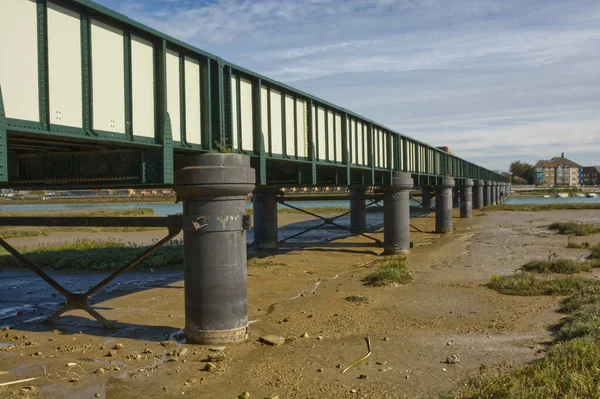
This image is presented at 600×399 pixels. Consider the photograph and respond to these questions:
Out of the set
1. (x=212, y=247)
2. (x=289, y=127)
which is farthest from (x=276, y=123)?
(x=212, y=247)

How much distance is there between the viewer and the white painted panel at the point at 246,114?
46.6 ft

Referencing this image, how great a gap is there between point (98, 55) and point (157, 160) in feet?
7.95

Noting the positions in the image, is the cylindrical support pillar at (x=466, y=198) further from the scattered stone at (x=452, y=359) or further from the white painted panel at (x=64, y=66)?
the white painted panel at (x=64, y=66)

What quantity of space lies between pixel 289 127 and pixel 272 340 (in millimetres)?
8261

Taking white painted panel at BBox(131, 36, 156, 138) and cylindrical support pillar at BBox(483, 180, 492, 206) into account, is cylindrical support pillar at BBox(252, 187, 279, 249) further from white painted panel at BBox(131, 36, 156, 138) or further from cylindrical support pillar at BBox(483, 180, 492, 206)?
cylindrical support pillar at BBox(483, 180, 492, 206)

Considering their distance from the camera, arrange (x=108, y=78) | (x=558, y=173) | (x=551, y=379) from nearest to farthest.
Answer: (x=551, y=379) → (x=108, y=78) → (x=558, y=173)

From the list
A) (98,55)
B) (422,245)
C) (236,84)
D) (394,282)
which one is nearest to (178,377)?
(98,55)

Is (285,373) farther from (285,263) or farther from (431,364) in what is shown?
(285,263)

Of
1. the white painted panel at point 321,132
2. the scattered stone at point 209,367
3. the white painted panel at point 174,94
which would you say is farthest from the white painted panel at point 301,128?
the scattered stone at point 209,367

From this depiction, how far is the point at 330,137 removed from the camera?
21703mm

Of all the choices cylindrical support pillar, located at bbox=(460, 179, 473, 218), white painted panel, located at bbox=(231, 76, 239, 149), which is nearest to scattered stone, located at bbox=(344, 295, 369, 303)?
white painted panel, located at bbox=(231, 76, 239, 149)

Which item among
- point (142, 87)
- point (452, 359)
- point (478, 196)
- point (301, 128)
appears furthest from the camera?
point (478, 196)

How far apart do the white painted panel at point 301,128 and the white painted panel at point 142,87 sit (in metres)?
7.71

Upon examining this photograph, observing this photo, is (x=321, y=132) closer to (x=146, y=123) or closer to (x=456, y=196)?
(x=146, y=123)
